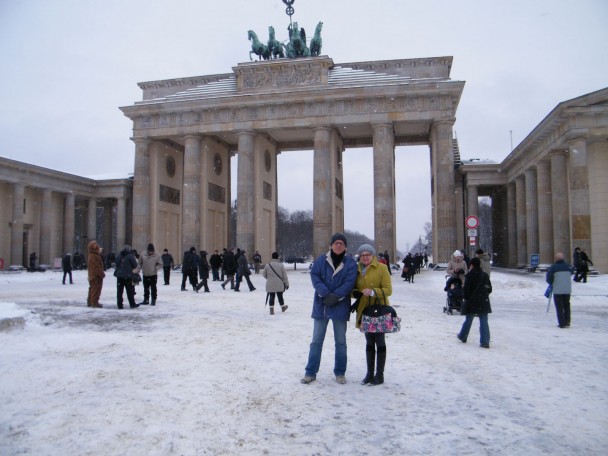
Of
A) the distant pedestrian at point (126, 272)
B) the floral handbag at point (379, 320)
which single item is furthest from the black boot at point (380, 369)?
the distant pedestrian at point (126, 272)

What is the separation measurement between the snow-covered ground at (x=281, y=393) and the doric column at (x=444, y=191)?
85.4 ft

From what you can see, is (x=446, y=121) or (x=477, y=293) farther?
(x=446, y=121)

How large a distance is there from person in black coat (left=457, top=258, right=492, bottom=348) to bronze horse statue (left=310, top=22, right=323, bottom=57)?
35.9 metres

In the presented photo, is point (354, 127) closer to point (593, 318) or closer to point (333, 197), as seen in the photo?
point (333, 197)

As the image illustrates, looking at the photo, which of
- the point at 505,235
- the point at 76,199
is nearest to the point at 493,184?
the point at 505,235

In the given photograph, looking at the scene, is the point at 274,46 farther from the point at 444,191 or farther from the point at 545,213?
the point at 545,213

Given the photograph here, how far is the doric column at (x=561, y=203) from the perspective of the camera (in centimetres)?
2756

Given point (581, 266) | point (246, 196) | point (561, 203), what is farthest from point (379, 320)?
point (246, 196)

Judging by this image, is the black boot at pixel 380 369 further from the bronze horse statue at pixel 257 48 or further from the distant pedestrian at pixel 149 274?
the bronze horse statue at pixel 257 48

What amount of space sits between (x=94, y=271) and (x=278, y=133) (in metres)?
31.8

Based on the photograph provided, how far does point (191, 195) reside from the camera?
1577 inches

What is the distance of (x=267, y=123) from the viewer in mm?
38750

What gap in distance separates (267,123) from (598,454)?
1439 inches

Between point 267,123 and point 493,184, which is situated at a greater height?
point 267,123
